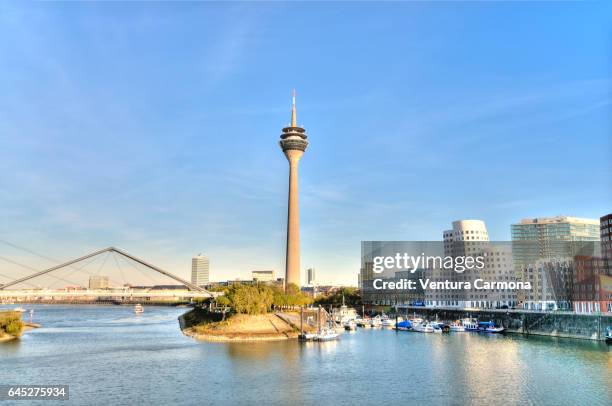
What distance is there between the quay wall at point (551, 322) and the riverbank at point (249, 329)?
45669 mm

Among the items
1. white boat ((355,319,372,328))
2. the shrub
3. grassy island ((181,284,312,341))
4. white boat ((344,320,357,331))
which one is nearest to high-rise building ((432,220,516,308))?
white boat ((355,319,372,328))

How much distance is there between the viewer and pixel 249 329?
8631cm

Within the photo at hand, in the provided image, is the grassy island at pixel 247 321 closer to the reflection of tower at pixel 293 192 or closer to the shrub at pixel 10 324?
the shrub at pixel 10 324

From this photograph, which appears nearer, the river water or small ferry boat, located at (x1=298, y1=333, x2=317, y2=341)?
the river water

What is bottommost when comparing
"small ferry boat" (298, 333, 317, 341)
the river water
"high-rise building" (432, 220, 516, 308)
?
the river water

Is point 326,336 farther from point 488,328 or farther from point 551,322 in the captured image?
point 551,322

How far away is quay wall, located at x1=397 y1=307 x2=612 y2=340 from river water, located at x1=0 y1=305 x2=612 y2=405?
608 centimetres

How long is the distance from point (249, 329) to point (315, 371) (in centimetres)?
3412

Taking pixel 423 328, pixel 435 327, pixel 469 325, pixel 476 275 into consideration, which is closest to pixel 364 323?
pixel 423 328

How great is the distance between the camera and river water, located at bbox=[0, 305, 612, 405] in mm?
42656

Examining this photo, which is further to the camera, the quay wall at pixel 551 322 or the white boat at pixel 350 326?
the white boat at pixel 350 326

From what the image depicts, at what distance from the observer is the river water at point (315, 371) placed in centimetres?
4266

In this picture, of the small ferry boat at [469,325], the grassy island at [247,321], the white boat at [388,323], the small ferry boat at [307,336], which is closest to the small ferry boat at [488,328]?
the small ferry boat at [469,325]

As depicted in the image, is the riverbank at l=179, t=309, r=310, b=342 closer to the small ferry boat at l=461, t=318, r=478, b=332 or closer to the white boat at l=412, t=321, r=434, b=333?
the white boat at l=412, t=321, r=434, b=333
